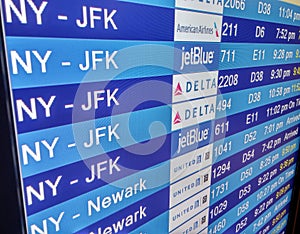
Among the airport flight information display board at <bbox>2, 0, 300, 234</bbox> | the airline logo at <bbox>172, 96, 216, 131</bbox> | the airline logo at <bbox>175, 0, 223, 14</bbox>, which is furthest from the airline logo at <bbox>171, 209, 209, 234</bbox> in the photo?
the airline logo at <bbox>175, 0, 223, 14</bbox>

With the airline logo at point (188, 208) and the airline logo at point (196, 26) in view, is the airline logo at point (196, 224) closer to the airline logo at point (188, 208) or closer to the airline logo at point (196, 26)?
the airline logo at point (188, 208)

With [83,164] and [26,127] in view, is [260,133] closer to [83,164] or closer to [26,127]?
[83,164]

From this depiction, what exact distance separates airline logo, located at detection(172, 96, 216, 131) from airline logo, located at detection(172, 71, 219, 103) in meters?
0.02

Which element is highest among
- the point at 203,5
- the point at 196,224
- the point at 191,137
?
the point at 203,5

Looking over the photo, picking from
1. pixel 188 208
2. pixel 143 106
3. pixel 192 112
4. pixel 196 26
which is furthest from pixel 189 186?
pixel 196 26

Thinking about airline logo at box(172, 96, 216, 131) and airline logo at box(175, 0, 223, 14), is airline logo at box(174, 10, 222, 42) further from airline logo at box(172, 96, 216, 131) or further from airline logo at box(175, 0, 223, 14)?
airline logo at box(172, 96, 216, 131)

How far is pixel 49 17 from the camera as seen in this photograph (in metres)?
0.50

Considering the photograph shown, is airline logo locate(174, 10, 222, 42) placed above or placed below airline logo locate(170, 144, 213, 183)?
above

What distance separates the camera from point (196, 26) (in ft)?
2.55

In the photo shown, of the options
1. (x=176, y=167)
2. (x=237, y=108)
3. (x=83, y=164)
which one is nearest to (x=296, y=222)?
(x=237, y=108)

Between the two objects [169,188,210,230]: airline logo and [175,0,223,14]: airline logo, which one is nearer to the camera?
[175,0,223,14]: airline logo

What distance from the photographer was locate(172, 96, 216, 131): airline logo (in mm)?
801

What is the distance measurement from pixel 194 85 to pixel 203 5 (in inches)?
8.6

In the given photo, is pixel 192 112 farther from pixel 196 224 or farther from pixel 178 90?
pixel 196 224
